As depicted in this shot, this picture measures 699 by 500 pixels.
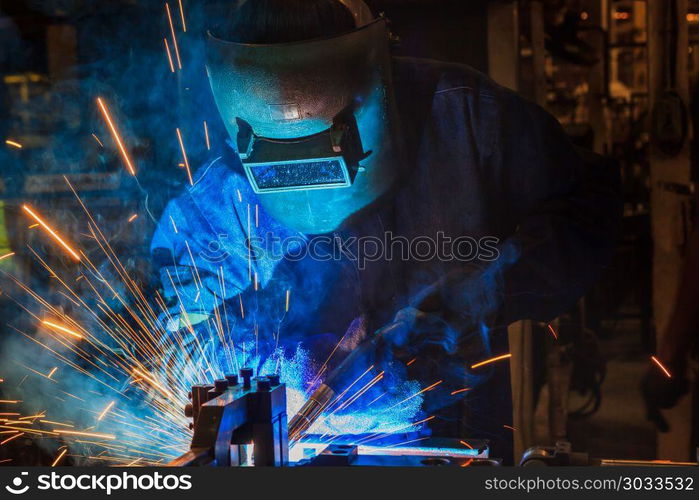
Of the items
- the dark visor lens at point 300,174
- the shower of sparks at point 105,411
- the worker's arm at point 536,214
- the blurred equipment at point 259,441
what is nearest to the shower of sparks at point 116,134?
the shower of sparks at point 105,411

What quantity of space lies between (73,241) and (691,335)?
95.7 inches

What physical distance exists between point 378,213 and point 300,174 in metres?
0.53

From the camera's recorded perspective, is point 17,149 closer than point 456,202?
No

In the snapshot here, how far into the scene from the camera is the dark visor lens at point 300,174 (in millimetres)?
1927

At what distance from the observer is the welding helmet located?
1891 mm

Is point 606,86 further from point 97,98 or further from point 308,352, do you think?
point 97,98

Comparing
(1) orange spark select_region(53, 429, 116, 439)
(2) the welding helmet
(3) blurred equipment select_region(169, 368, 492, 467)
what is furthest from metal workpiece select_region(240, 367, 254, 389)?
(1) orange spark select_region(53, 429, 116, 439)

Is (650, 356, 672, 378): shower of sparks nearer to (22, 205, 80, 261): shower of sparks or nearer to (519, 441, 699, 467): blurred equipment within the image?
(519, 441, 699, 467): blurred equipment

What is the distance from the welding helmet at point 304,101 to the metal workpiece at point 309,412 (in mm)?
548

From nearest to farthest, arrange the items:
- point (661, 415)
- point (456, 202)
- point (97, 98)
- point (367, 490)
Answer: point (367, 490), point (456, 202), point (661, 415), point (97, 98)

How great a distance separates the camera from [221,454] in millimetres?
1600

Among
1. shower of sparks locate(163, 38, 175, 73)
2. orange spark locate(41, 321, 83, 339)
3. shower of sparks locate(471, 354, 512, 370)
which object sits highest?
shower of sparks locate(163, 38, 175, 73)

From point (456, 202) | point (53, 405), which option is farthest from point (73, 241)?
point (456, 202)

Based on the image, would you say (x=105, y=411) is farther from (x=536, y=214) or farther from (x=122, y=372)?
(x=536, y=214)
